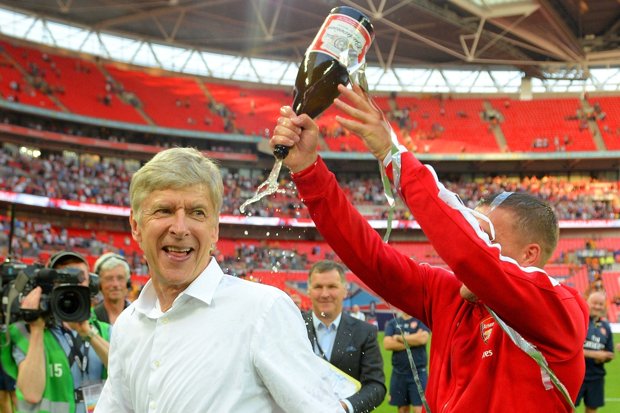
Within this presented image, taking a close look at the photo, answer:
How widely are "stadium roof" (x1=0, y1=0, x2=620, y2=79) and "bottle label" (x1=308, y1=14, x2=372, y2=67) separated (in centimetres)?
3057

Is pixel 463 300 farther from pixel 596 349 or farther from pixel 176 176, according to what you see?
pixel 596 349

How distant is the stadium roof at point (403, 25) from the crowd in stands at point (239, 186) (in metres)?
7.64

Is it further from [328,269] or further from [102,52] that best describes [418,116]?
[328,269]

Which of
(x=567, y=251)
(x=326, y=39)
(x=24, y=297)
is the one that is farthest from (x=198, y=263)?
(x=567, y=251)

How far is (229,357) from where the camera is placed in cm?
186

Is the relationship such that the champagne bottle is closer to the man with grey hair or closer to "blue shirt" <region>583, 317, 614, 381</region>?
the man with grey hair

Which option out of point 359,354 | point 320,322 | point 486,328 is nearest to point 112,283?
point 320,322

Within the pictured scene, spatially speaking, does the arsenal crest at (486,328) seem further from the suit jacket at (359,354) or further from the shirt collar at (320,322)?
the shirt collar at (320,322)

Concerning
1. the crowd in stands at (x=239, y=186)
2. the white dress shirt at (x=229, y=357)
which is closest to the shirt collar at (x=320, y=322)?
the white dress shirt at (x=229, y=357)

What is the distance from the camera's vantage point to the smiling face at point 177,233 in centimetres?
199

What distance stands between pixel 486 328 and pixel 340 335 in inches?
88.4

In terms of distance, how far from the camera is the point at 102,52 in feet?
143

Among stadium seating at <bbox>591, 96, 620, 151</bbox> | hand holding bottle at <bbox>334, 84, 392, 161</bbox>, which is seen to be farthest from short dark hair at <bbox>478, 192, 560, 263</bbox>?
stadium seating at <bbox>591, 96, 620, 151</bbox>

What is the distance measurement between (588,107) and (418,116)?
11709 mm
